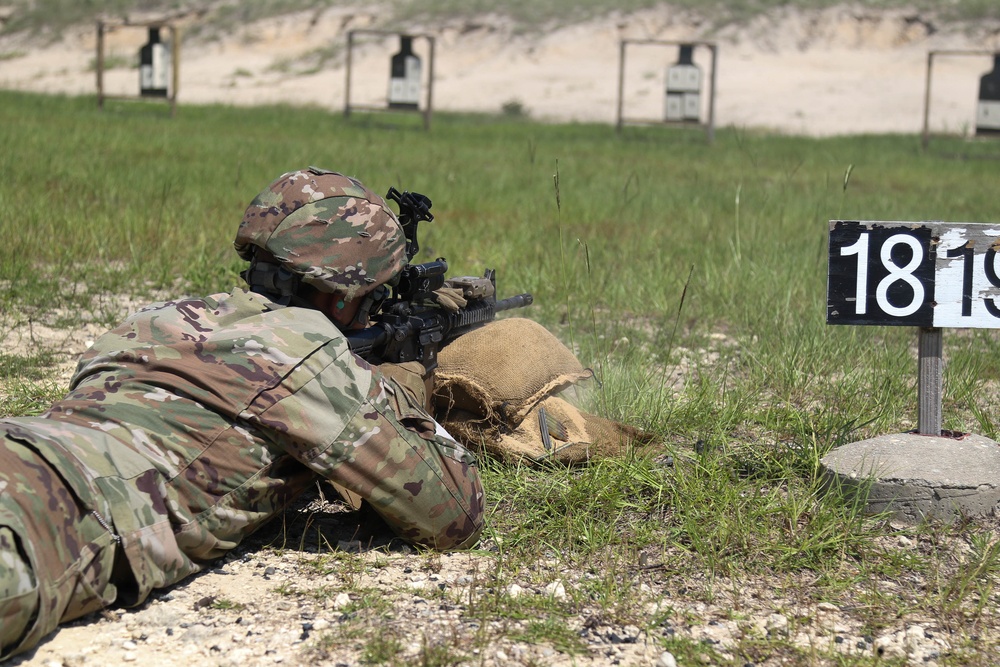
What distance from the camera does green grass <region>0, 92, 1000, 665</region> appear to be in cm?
268

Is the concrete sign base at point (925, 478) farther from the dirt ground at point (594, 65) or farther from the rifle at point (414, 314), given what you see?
the dirt ground at point (594, 65)

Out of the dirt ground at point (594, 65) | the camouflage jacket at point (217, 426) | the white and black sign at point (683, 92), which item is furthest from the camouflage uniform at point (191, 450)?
the dirt ground at point (594, 65)

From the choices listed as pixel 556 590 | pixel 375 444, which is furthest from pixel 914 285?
pixel 375 444

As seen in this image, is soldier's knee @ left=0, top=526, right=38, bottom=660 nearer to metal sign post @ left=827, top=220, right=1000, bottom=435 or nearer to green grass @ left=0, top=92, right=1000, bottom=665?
green grass @ left=0, top=92, right=1000, bottom=665

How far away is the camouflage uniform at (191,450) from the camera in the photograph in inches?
81.4

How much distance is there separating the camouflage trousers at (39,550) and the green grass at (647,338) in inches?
22.5

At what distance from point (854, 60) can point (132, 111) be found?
21.5 metres

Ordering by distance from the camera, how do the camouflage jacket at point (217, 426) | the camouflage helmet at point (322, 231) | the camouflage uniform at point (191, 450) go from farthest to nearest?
the camouflage helmet at point (322, 231)
the camouflage jacket at point (217, 426)
the camouflage uniform at point (191, 450)

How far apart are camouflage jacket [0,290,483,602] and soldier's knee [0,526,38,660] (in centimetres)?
19

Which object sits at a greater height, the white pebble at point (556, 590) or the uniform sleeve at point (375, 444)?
the uniform sleeve at point (375, 444)

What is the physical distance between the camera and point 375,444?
242cm

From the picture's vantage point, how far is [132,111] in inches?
616

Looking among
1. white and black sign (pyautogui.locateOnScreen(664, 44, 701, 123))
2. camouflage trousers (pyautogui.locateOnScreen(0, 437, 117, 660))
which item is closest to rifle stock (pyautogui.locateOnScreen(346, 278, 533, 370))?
camouflage trousers (pyautogui.locateOnScreen(0, 437, 117, 660))

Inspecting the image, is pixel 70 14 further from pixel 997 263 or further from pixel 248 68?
pixel 997 263
